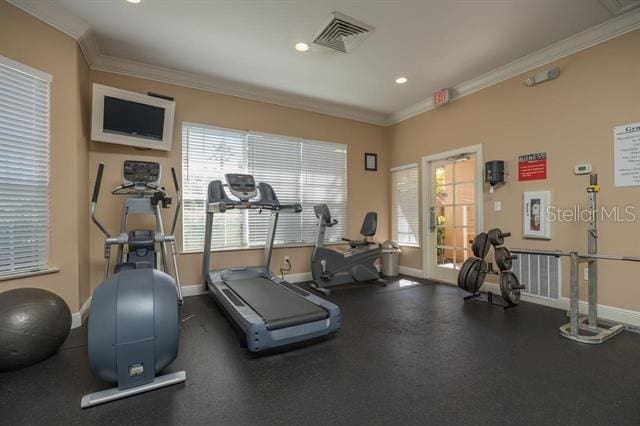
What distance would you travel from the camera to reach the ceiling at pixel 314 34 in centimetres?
277

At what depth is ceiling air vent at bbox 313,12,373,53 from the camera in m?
2.95

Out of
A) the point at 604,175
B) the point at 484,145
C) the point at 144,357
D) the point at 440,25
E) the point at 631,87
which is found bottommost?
the point at 144,357

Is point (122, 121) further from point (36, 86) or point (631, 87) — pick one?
point (631, 87)

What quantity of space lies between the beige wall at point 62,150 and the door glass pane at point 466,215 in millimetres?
4957

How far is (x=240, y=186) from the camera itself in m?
3.57

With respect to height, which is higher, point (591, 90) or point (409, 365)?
point (591, 90)

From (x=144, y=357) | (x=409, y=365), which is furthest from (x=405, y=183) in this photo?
(x=144, y=357)

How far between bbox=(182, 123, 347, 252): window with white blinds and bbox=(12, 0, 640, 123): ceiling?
826mm

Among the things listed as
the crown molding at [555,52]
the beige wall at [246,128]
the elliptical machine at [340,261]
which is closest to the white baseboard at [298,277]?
the beige wall at [246,128]

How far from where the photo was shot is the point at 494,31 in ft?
10.4

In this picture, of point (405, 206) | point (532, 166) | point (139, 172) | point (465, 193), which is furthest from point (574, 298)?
point (139, 172)

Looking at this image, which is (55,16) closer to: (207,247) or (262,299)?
(207,247)

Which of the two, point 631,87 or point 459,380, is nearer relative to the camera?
point 459,380

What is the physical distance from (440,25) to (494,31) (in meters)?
0.63
